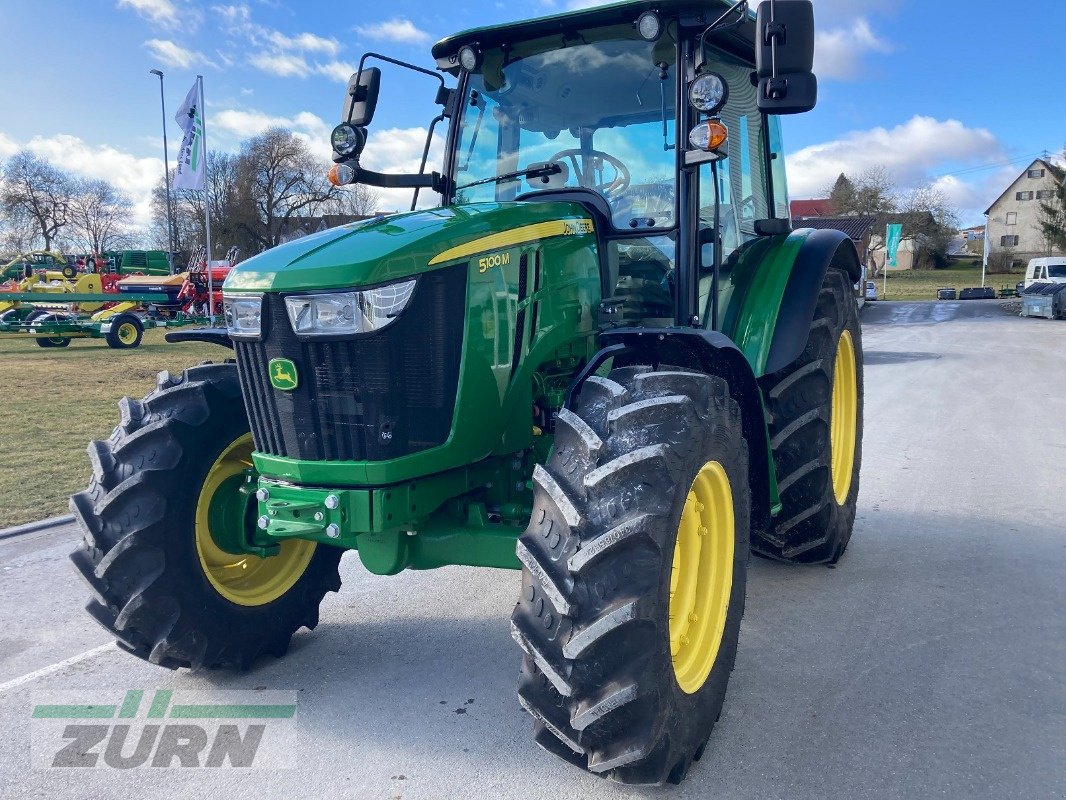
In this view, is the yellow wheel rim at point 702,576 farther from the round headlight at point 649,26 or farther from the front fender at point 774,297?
the round headlight at point 649,26

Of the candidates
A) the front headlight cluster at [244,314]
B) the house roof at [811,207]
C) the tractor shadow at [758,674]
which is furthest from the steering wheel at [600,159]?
the house roof at [811,207]

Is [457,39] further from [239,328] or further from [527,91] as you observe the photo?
[239,328]

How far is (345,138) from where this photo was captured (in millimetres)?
4047

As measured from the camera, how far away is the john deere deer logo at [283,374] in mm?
2975

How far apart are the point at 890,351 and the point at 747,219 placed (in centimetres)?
1648

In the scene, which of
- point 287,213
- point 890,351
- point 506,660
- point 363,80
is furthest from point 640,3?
point 287,213

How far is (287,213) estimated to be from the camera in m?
48.8

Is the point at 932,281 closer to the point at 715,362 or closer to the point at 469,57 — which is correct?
the point at 469,57

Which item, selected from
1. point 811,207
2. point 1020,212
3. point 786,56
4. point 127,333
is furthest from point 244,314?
point 1020,212

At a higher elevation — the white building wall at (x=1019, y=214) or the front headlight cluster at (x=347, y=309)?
the white building wall at (x=1019, y=214)

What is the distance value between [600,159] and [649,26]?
566 millimetres

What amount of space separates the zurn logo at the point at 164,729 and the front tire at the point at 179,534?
0.19 metres

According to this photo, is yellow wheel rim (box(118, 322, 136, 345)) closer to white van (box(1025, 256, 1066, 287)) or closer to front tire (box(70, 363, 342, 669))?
front tire (box(70, 363, 342, 669))

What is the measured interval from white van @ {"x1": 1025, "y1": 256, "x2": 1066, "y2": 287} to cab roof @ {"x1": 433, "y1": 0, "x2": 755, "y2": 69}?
3408cm
